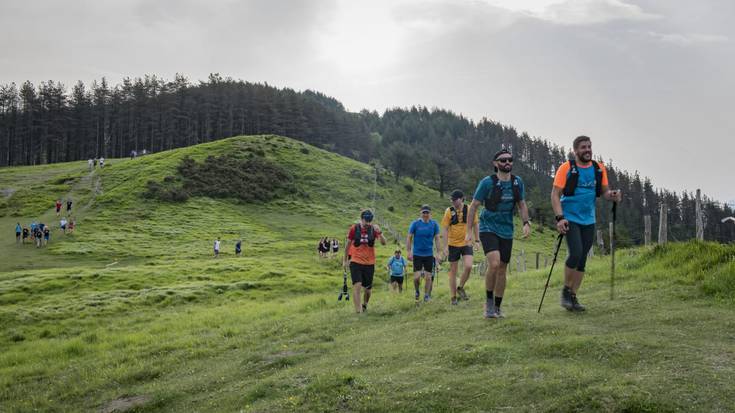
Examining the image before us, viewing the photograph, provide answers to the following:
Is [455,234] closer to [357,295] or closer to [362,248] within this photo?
[362,248]

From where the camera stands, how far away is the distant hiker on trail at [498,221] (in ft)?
29.5

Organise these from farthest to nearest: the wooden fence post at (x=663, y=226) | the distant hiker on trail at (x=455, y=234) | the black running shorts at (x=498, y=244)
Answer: the wooden fence post at (x=663, y=226) < the distant hiker on trail at (x=455, y=234) < the black running shorts at (x=498, y=244)

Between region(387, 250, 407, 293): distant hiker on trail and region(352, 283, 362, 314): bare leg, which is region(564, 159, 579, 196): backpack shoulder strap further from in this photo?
region(387, 250, 407, 293): distant hiker on trail

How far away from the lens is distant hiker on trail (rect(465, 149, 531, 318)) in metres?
9.00

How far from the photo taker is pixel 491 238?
355 inches

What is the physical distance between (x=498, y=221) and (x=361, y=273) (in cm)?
467

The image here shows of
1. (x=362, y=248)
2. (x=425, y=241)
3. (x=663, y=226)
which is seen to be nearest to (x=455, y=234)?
(x=425, y=241)

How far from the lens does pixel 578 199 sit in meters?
8.70

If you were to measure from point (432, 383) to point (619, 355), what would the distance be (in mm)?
2298

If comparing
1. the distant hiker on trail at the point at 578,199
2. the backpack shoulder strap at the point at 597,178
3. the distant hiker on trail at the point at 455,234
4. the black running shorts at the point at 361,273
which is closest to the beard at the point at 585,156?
the distant hiker on trail at the point at 578,199

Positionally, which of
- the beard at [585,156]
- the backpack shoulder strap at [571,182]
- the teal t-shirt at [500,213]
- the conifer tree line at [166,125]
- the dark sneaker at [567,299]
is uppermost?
the conifer tree line at [166,125]

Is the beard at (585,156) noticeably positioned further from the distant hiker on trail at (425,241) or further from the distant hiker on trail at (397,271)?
the distant hiker on trail at (397,271)

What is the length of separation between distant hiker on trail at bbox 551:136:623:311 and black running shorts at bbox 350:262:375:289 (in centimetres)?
527

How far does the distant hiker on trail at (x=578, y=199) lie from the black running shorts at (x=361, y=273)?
527 cm
